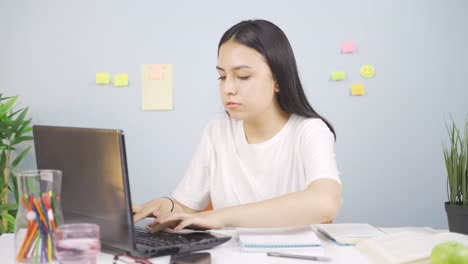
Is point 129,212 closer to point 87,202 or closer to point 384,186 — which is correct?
point 87,202

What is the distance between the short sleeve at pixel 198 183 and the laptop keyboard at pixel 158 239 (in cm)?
50

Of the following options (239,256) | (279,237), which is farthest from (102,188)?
(279,237)

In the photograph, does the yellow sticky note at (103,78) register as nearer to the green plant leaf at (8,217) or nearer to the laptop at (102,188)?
the green plant leaf at (8,217)

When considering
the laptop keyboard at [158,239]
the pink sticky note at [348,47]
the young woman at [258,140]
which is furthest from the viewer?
the pink sticky note at [348,47]

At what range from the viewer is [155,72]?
9.39ft

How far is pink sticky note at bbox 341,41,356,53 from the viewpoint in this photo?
2.82 metres

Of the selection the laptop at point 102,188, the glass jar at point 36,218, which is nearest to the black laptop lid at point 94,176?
the laptop at point 102,188

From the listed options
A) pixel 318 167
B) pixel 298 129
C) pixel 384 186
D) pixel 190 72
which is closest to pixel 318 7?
pixel 190 72

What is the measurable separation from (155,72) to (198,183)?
53.1 inches

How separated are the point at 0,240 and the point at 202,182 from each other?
657 millimetres

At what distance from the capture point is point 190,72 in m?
2.87

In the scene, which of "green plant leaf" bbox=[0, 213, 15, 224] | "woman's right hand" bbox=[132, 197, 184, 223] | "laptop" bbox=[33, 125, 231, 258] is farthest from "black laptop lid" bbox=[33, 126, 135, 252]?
"green plant leaf" bbox=[0, 213, 15, 224]

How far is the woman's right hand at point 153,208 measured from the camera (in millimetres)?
1328

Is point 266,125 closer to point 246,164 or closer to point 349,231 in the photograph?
point 246,164
